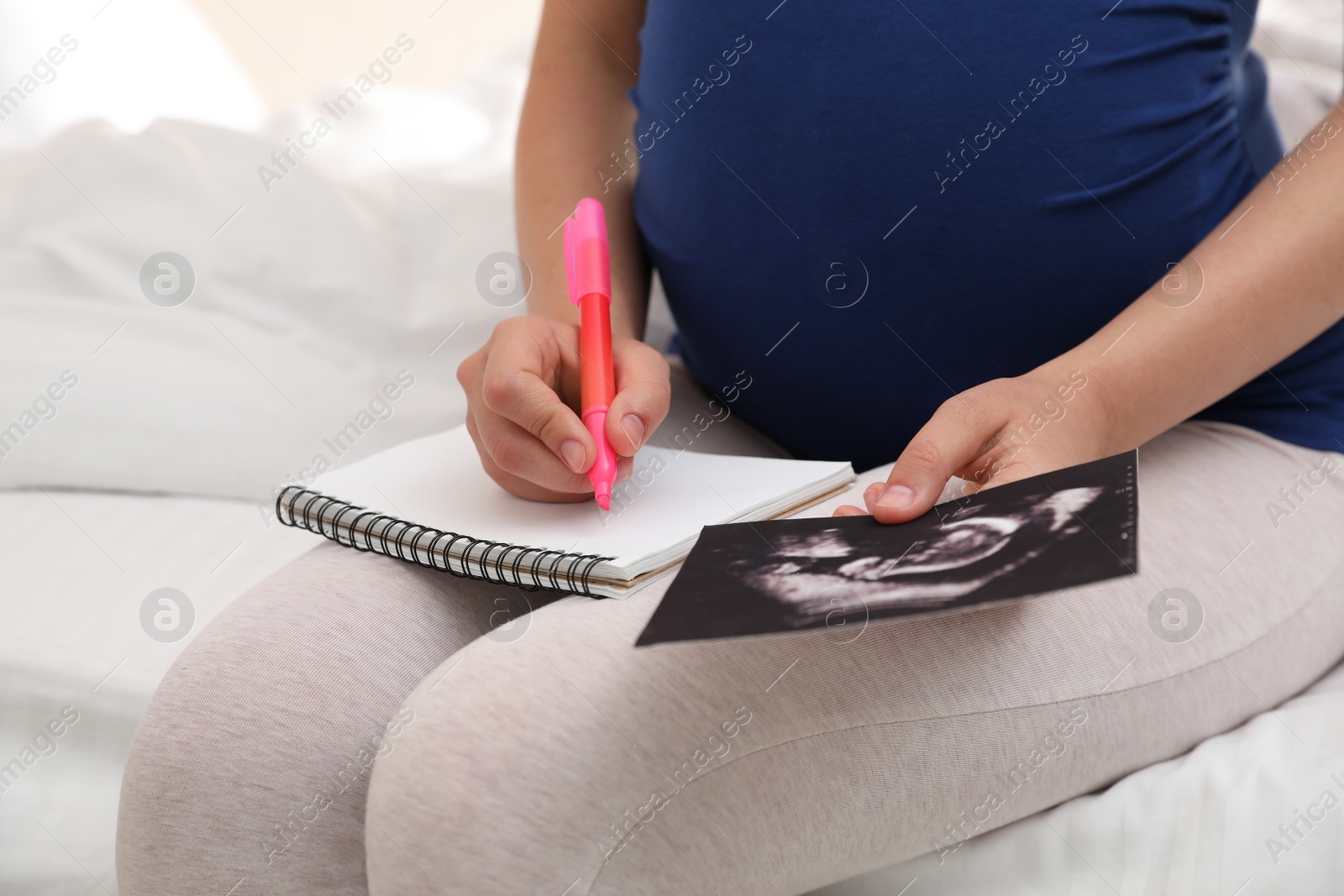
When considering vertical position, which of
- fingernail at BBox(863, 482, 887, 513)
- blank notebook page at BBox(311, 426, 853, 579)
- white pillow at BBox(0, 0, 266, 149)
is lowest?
blank notebook page at BBox(311, 426, 853, 579)

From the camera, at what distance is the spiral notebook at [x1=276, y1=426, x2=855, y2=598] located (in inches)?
19.3

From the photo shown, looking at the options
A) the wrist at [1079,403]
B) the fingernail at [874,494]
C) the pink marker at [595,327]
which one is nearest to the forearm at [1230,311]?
the wrist at [1079,403]

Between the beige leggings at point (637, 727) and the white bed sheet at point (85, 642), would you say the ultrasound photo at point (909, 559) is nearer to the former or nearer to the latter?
the beige leggings at point (637, 727)

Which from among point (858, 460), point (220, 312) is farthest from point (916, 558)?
point (220, 312)

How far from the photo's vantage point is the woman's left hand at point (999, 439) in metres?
0.45

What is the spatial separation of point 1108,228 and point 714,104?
0.90ft

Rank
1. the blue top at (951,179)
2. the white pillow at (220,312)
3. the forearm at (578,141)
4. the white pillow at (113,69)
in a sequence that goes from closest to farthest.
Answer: the blue top at (951,179), the forearm at (578,141), the white pillow at (220,312), the white pillow at (113,69)

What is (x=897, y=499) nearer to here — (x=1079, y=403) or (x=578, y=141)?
(x=1079, y=403)

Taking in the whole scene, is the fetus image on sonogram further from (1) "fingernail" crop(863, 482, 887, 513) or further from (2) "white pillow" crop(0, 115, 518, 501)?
(2) "white pillow" crop(0, 115, 518, 501)

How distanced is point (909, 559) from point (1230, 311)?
0.29 m

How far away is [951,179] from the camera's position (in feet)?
2.00

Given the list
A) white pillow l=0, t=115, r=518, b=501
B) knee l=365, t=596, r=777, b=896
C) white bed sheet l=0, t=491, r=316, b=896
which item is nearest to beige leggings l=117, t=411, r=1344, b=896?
knee l=365, t=596, r=777, b=896

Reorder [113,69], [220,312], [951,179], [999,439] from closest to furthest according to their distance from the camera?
[999,439], [951,179], [220,312], [113,69]

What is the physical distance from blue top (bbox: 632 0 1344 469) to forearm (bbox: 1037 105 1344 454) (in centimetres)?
2
